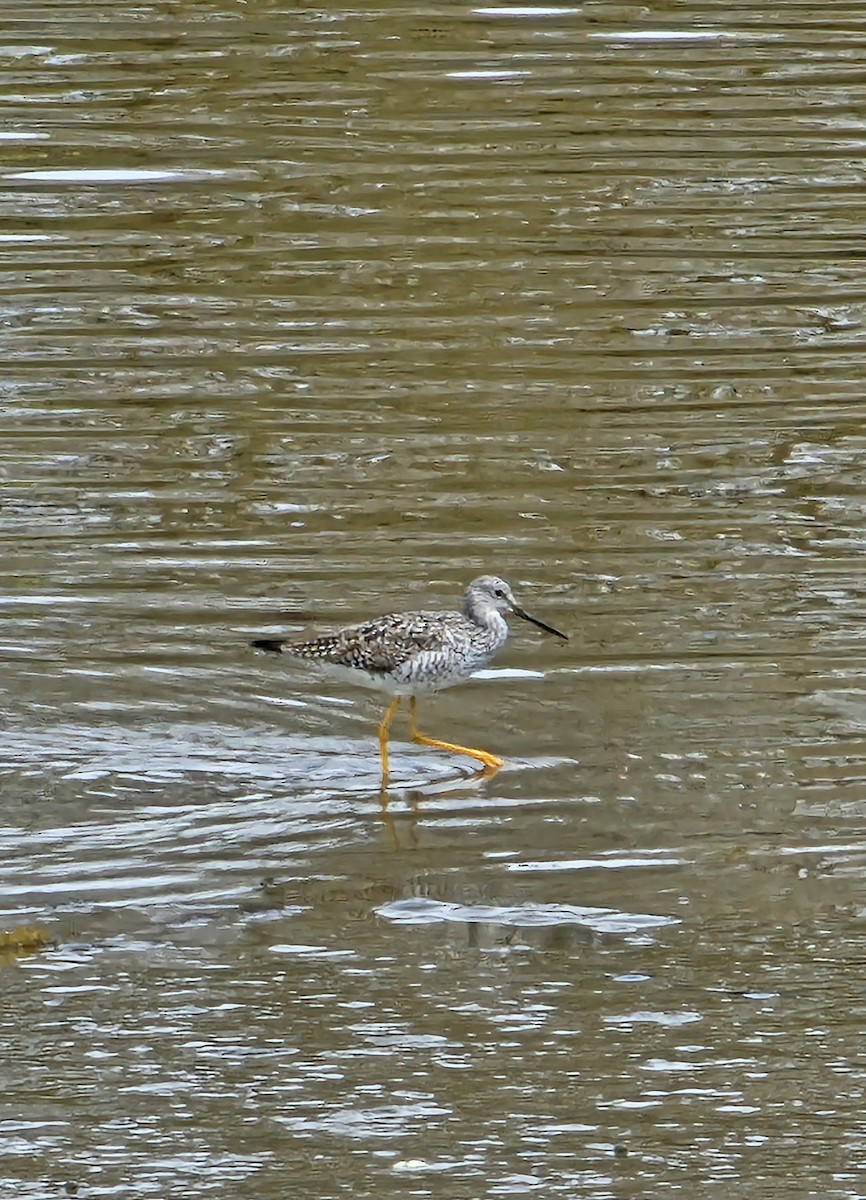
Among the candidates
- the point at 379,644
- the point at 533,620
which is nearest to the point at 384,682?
the point at 379,644

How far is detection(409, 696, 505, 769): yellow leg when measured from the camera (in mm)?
8713

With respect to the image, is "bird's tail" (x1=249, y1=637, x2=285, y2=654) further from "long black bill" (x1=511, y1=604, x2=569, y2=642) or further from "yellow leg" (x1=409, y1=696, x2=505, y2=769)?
"long black bill" (x1=511, y1=604, x2=569, y2=642)

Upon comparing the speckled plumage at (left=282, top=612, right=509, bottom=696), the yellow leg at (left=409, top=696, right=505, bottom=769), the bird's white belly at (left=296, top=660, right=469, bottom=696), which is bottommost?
the yellow leg at (left=409, top=696, right=505, bottom=769)

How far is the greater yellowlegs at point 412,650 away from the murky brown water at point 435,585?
0.22 meters

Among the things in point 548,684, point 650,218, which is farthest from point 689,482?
point 650,218

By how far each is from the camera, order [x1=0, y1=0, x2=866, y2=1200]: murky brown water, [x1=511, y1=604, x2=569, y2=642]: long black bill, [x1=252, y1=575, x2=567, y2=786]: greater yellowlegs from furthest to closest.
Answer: [x1=511, y1=604, x2=569, y2=642]: long black bill, [x1=252, y1=575, x2=567, y2=786]: greater yellowlegs, [x1=0, y1=0, x2=866, y2=1200]: murky brown water

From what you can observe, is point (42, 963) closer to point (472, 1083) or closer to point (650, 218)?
point (472, 1083)

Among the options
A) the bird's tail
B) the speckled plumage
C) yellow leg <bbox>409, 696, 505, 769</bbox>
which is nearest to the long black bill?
the speckled plumage

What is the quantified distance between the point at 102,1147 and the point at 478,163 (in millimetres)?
10074

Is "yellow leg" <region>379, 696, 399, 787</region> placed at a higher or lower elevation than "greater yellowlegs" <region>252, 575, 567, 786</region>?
lower

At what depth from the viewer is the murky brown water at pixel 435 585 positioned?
20.5ft

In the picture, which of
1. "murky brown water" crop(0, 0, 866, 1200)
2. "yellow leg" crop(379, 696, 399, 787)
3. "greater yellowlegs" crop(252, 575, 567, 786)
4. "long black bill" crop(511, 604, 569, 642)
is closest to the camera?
"murky brown water" crop(0, 0, 866, 1200)

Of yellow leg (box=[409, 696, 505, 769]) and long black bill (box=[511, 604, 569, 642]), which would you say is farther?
long black bill (box=[511, 604, 569, 642])

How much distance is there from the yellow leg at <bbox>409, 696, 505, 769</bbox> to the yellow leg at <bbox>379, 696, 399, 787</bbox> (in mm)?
85
